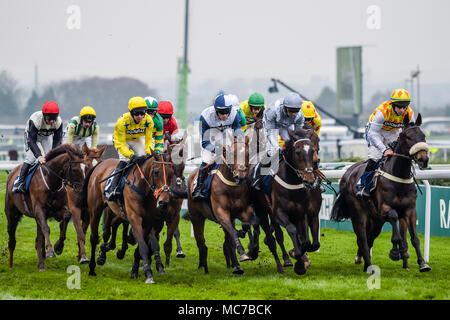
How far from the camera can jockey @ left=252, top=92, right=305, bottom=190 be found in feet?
26.3

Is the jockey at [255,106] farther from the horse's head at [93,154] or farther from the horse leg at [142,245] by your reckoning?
the horse leg at [142,245]

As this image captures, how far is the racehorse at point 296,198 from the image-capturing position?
7438 millimetres

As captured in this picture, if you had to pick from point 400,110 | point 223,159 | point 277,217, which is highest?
point 400,110

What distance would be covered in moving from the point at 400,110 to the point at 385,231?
178 inches

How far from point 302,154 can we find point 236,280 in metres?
1.41

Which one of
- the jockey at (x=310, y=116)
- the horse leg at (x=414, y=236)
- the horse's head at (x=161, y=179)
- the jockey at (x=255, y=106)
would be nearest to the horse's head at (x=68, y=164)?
the horse's head at (x=161, y=179)

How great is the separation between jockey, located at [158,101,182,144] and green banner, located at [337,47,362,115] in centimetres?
3486

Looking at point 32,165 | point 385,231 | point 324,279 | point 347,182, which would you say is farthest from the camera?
point 385,231

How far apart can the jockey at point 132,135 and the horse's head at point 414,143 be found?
256 cm

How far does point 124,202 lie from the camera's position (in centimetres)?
802

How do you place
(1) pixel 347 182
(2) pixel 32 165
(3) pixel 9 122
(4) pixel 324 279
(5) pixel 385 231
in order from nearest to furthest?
(4) pixel 324 279 → (1) pixel 347 182 → (2) pixel 32 165 → (5) pixel 385 231 → (3) pixel 9 122

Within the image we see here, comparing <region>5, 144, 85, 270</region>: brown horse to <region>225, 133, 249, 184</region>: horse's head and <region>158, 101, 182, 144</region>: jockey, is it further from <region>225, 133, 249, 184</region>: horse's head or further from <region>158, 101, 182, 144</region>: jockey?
<region>225, 133, 249, 184</region>: horse's head

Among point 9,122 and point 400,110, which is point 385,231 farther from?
point 9,122
